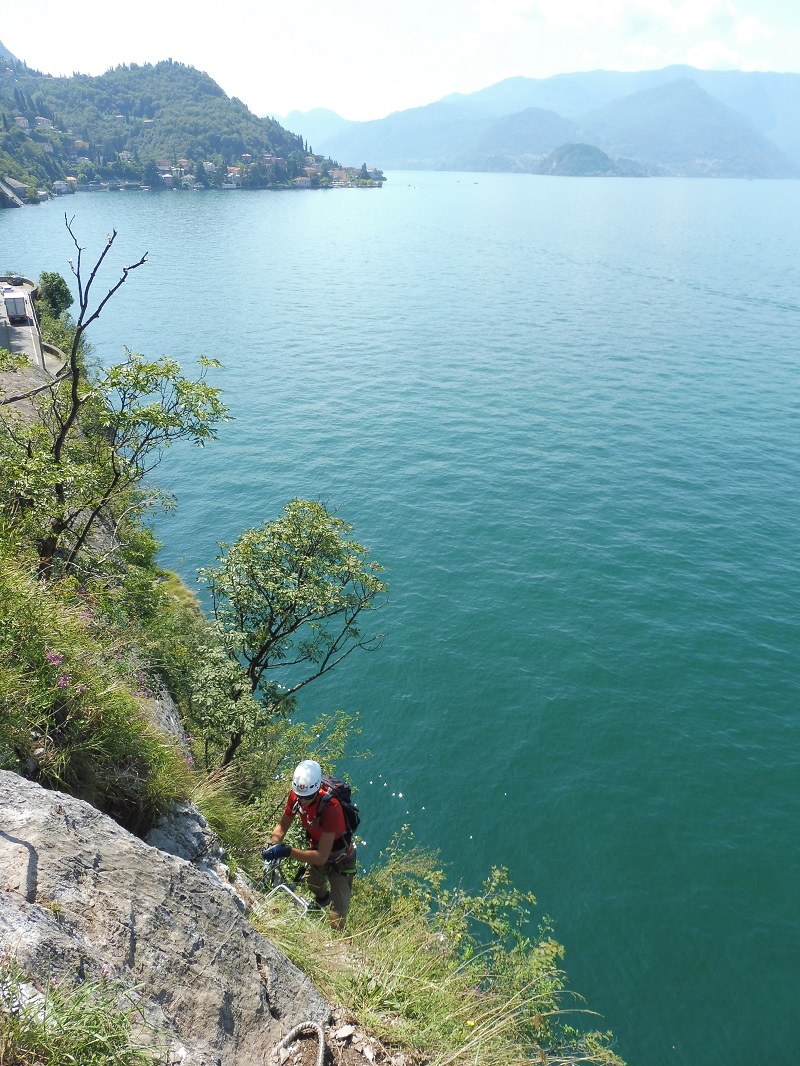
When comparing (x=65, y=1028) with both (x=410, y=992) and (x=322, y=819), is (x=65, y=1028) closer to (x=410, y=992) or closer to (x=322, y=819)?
(x=410, y=992)

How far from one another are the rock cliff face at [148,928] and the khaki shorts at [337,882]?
3412mm

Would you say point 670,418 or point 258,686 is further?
point 670,418

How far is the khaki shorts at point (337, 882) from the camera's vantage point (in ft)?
37.2

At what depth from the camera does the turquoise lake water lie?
20.5 m

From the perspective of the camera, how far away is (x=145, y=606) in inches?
684

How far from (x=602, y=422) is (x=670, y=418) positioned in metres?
6.03

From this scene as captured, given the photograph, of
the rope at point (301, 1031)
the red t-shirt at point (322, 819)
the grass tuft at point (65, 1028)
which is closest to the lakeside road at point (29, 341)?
the red t-shirt at point (322, 819)

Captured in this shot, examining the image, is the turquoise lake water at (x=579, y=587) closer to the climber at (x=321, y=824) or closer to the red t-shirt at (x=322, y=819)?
the climber at (x=321, y=824)

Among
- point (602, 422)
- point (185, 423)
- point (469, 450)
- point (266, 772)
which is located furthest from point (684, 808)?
point (602, 422)

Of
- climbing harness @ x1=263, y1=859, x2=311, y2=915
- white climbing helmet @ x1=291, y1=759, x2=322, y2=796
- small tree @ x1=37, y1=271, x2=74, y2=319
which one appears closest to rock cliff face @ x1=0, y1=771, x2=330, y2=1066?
climbing harness @ x1=263, y1=859, x2=311, y2=915

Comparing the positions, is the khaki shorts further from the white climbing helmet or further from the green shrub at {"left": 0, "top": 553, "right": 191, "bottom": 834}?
the green shrub at {"left": 0, "top": 553, "right": 191, "bottom": 834}

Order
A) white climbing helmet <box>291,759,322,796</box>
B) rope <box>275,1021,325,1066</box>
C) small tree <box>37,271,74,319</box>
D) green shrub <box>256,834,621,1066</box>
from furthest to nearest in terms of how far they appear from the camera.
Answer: small tree <box>37,271,74,319</box>, white climbing helmet <box>291,759,322,796</box>, green shrub <box>256,834,621,1066</box>, rope <box>275,1021,325,1066</box>

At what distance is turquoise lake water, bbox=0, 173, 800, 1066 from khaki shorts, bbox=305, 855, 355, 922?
37.1 ft

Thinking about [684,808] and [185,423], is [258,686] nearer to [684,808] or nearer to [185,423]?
[185,423]
